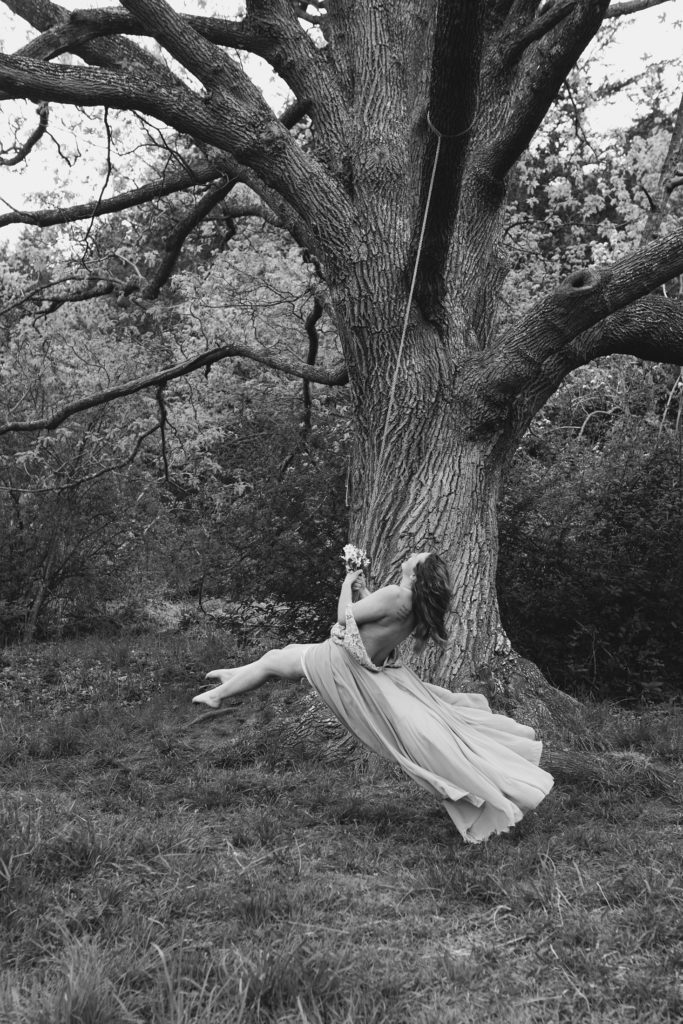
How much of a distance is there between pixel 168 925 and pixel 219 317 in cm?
1477

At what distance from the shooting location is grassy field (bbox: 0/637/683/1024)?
3.50 meters

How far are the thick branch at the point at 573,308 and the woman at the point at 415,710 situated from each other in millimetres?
2112

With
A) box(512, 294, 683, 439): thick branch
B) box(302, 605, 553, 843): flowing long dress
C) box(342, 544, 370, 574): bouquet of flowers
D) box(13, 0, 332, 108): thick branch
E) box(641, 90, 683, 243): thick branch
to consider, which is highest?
box(13, 0, 332, 108): thick branch

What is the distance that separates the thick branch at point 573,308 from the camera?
670 cm

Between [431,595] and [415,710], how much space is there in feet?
2.16

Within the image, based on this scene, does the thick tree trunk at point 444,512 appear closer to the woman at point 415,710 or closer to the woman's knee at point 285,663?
the woman at point 415,710

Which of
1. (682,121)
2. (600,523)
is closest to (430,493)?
(600,523)

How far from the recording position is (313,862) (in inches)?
197

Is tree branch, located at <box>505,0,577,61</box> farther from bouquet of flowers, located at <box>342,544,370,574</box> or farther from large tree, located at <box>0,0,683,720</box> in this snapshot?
bouquet of flowers, located at <box>342,544,370,574</box>

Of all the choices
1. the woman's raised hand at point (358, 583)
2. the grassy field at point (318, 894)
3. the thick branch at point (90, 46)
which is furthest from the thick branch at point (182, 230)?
the grassy field at point (318, 894)

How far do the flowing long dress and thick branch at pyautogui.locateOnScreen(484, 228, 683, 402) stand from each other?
2.56 metres

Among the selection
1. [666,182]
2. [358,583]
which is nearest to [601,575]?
[666,182]

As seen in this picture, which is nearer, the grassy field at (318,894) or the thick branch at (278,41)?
the grassy field at (318,894)

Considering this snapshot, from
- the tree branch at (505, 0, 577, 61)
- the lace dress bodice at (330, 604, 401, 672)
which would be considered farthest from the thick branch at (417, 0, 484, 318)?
the lace dress bodice at (330, 604, 401, 672)
